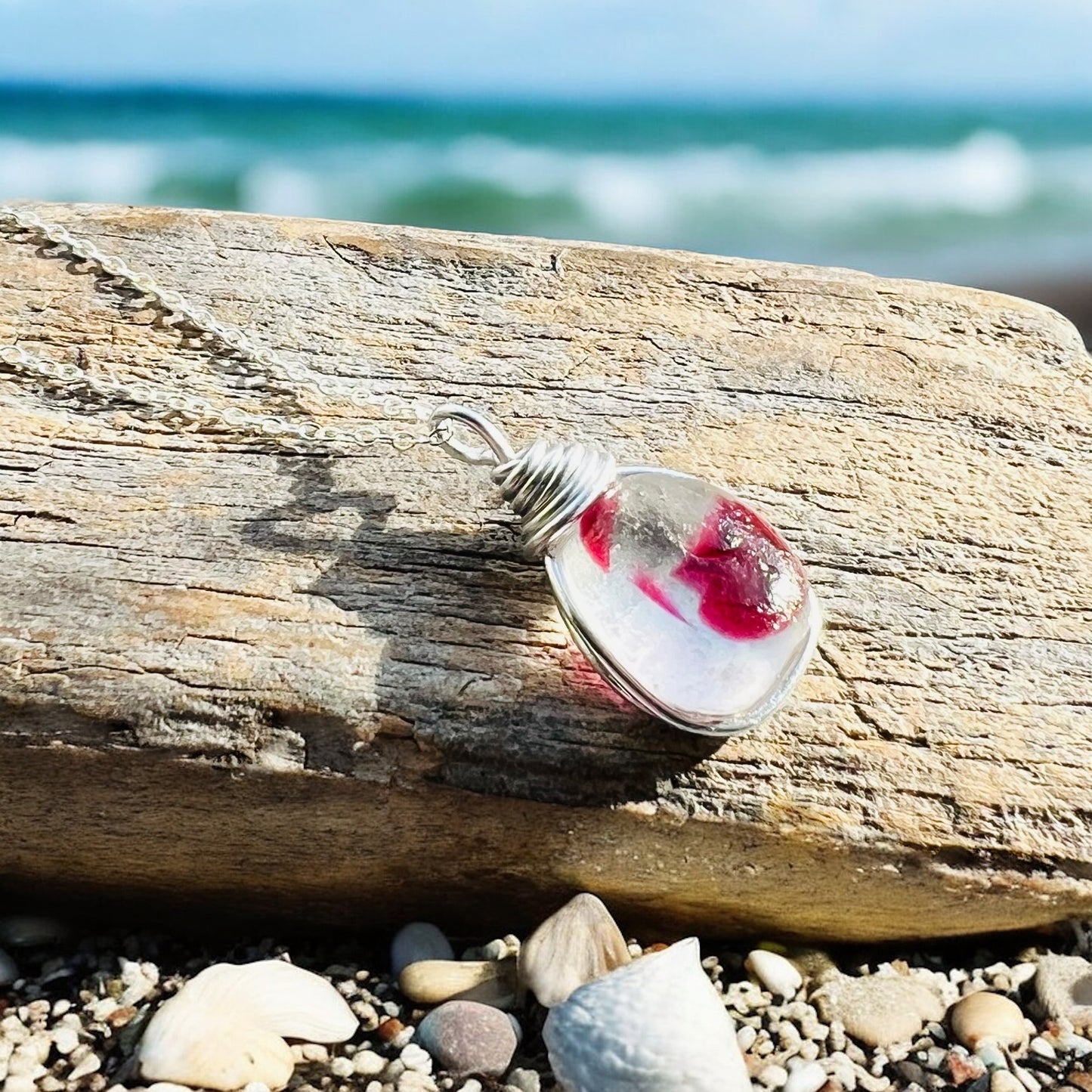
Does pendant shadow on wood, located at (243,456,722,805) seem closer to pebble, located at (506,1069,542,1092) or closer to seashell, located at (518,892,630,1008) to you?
seashell, located at (518,892,630,1008)

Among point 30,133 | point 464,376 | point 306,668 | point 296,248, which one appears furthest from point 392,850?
point 30,133

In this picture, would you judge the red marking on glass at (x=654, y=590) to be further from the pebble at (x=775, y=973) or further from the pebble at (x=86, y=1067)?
the pebble at (x=86, y=1067)

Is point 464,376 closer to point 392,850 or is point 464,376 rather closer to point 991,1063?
point 392,850

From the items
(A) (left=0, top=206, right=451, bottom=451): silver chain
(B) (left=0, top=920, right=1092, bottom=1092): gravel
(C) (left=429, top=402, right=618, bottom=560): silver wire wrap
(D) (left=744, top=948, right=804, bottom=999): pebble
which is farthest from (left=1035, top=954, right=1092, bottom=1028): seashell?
(A) (left=0, top=206, right=451, bottom=451): silver chain

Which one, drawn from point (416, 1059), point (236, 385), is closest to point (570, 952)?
point (416, 1059)

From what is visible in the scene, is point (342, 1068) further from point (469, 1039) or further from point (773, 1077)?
point (773, 1077)
